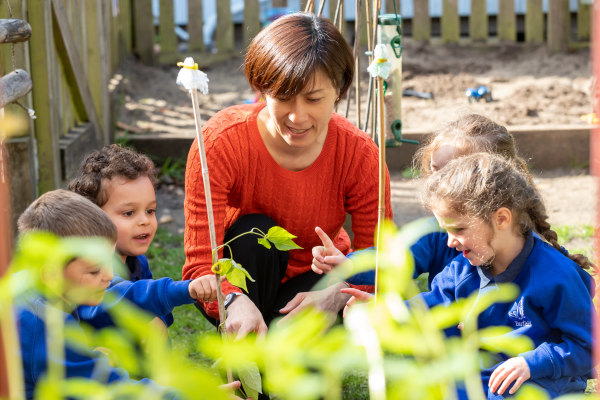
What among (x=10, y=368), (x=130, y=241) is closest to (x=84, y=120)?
(x=130, y=241)

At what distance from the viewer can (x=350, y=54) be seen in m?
2.16

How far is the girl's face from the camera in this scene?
1.85m

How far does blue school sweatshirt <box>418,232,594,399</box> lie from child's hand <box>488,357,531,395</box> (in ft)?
0.06

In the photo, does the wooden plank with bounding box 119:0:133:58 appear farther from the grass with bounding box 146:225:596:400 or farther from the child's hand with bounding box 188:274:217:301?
the child's hand with bounding box 188:274:217:301

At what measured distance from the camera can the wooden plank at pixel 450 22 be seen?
784cm

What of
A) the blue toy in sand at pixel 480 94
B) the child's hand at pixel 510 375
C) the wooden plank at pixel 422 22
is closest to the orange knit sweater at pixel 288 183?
the child's hand at pixel 510 375

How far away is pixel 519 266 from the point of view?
193 centimetres

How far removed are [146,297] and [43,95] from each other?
6.25ft

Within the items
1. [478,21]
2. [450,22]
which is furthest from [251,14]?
[478,21]

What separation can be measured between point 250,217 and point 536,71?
18.0 ft

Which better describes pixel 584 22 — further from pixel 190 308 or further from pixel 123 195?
pixel 123 195

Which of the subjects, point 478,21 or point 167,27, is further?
point 478,21

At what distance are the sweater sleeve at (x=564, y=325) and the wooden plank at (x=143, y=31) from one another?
20.8 feet

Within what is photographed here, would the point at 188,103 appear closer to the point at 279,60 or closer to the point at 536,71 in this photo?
the point at 536,71
